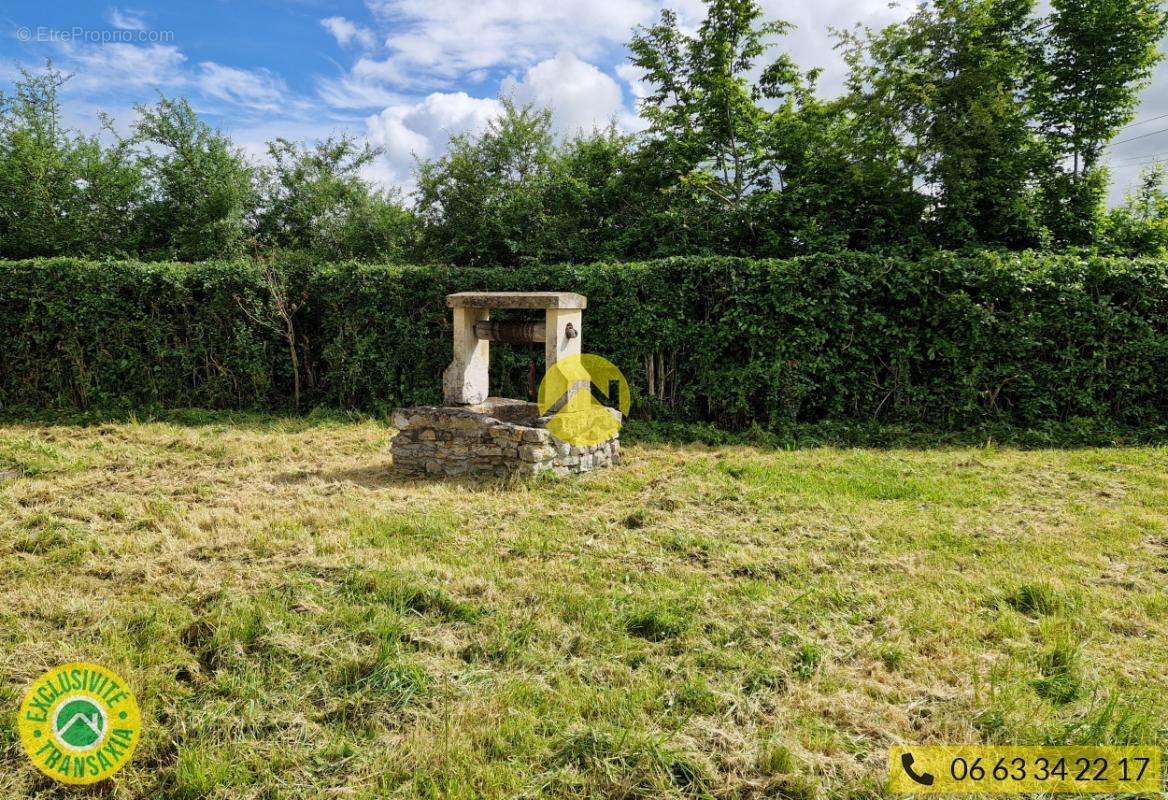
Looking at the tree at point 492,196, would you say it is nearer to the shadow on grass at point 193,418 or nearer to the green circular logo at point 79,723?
the shadow on grass at point 193,418

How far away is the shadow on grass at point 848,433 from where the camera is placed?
7453 mm

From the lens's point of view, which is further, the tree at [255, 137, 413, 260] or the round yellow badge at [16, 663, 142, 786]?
the tree at [255, 137, 413, 260]

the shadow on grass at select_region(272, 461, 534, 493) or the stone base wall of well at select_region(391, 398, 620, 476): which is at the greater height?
the stone base wall of well at select_region(391, 398, 620, 476)

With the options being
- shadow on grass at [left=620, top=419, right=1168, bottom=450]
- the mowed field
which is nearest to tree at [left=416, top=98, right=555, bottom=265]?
shadow on grass at [left=620, top=419, right=1168, bottom=450]

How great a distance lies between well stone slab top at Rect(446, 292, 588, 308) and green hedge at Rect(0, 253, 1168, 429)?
2.10 metres

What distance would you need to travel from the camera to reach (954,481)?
5906 millimetres

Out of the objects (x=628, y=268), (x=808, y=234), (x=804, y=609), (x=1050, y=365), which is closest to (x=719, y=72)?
(x=808, y=234)

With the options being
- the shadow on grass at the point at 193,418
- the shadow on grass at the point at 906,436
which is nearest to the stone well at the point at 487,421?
the shadow on grass at the point at 906,436

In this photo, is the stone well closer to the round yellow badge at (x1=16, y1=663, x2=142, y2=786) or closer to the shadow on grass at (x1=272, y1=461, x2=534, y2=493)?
the shadow on grass at (x1=272, y1=461, x2=534, y2=493)

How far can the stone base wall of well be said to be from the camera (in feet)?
19.4

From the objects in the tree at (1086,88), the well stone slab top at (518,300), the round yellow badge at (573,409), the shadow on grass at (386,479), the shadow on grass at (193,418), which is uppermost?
the tree at (1086,88)

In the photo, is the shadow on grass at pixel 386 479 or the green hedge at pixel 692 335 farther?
the green hedge at pixel 692 335

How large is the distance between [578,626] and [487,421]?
3183 millimetres

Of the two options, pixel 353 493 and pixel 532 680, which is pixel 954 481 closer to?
pixel 532 680
